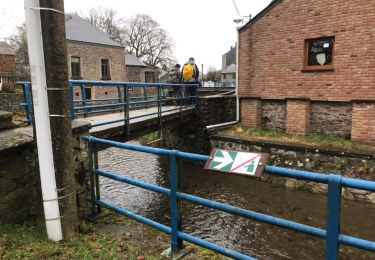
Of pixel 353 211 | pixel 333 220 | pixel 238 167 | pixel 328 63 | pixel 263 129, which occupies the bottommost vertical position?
pixel 353 211

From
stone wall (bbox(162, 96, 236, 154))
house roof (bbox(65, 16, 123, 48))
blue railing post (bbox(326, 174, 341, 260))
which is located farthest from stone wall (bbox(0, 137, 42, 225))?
house roof (bbox(65, 16, 123, 48))

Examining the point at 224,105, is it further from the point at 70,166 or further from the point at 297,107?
the point at 70,166

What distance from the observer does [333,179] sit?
2.11 m

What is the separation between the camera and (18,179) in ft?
11.3

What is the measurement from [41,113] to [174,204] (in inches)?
59.6

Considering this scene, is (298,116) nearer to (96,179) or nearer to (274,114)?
(274,114)

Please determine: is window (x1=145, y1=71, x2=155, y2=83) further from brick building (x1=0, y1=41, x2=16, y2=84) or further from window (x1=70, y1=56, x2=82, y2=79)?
brick building (x1=0, y1=41, x2=16, y2=84)

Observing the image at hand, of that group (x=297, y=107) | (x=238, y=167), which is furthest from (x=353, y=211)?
(x=238, y=167)

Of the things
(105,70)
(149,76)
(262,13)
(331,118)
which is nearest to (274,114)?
(331,118)

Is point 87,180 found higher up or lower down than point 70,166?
lower down

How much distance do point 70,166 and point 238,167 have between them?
1.68 metres

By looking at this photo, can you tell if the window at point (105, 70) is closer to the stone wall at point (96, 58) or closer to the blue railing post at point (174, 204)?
the stone wall at point (96, 58)

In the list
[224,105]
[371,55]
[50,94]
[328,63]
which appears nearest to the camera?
[50,94]

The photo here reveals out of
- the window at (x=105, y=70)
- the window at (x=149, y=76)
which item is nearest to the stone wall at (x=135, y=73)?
the window at (x=149, y=76)
